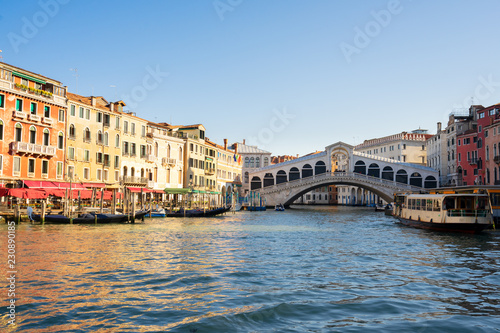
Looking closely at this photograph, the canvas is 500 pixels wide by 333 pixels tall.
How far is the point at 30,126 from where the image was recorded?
2719 cm

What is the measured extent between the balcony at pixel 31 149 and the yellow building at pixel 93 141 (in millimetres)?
1926

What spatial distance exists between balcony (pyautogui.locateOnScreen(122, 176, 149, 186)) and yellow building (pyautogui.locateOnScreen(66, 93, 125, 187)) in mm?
708

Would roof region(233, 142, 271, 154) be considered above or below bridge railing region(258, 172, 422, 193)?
above

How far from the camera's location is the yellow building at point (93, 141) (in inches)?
1200

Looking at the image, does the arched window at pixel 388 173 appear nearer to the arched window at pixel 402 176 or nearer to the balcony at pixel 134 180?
the arched window at pixel 402 176

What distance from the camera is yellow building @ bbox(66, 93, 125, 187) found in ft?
100

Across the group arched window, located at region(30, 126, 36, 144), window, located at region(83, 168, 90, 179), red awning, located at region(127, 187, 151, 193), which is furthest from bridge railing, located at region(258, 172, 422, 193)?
arched window, located at region(30, 126, 36, 144)

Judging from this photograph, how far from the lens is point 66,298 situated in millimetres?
7965

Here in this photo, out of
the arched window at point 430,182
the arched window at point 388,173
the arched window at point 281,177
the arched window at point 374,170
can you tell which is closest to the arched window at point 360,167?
the arched window at point 374,170

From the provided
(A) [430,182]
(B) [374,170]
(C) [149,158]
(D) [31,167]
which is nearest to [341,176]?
(B) [374,170]

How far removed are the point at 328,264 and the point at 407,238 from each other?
9.06 metres

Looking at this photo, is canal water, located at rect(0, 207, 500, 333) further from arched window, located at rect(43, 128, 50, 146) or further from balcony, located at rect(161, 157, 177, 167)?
balcony, located at rect(161, 157, 177, 167)

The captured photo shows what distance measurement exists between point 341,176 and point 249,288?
42.9 meters

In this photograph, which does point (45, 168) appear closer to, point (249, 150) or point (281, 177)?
point (281, 177)
